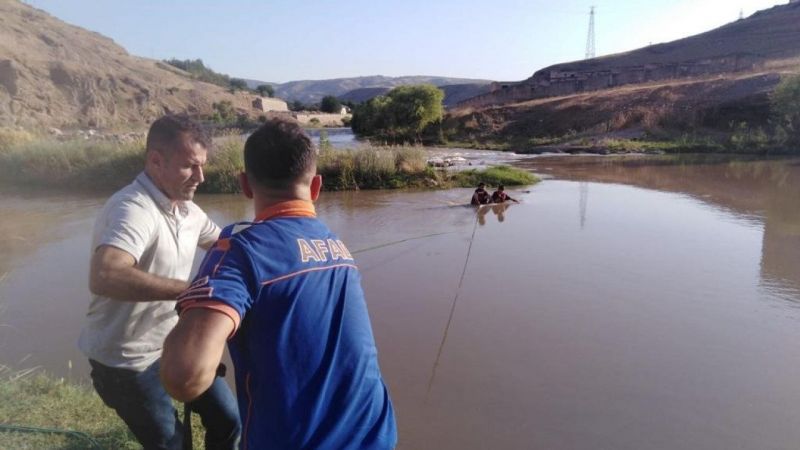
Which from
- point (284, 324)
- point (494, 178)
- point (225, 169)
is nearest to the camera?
point (284, 324)

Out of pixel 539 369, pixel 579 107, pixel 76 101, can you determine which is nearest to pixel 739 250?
pixel 539 369

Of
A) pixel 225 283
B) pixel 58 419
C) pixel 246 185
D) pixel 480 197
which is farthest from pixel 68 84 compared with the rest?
pixel 225 283

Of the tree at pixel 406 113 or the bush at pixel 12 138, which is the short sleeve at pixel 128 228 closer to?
the bush at pixel 12 138

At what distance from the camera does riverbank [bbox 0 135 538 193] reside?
52.4ft

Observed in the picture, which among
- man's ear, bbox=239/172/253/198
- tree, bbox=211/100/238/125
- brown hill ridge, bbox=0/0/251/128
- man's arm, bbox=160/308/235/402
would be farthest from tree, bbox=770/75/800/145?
tree, bbox=211/100/238/125

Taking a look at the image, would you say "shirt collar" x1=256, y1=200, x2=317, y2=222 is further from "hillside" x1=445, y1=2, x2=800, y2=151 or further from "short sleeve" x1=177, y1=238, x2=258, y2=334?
"hillside" x1=445, y1=2, x2=800, y2=151

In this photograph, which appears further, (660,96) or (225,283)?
(660,96)

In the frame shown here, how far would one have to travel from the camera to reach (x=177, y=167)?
244 centimetres

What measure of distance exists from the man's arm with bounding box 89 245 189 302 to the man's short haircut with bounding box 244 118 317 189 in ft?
2.44

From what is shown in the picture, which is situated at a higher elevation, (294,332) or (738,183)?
(294,332)

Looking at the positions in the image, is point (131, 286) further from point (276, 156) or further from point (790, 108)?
point (790, 108)

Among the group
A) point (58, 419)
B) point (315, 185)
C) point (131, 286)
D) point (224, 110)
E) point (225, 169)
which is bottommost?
point (58, 419)

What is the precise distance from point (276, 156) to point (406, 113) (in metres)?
49.8

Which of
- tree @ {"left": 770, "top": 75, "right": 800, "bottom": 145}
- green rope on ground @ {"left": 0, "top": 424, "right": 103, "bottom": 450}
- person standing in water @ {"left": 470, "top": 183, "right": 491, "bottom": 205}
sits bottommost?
green rope on ground @ {"left": 0, "top": 424, "right": 103, "bottom": 450}
